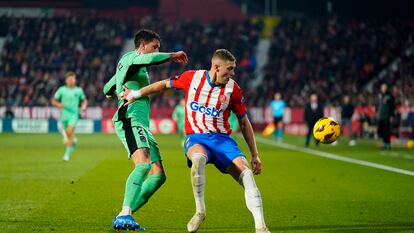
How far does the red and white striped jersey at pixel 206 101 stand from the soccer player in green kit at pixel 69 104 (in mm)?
13091

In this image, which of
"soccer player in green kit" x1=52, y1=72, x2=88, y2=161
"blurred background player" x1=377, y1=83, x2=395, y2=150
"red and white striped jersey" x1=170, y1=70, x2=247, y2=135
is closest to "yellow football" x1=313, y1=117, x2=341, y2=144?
"red and white striped jersey" x1=170, y1=70, x2=247, y2=135

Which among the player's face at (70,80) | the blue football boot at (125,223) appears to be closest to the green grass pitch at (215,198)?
the blue football boot at (125,223)

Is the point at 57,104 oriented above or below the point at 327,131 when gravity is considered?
below

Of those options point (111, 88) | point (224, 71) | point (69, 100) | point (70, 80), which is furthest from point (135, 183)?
point (70, 80)

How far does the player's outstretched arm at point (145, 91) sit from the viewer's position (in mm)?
8695

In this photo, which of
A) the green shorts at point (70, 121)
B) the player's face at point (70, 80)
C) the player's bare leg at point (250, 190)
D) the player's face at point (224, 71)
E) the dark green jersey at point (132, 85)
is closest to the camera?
the player's bare leg at point (250, 190)

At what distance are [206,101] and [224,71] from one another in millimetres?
396

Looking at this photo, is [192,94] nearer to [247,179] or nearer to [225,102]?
[225,102]

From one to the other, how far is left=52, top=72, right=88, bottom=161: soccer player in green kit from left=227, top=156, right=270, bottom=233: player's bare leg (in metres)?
13.5

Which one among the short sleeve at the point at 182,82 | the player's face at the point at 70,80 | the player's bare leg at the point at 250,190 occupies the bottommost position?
the player's bare leg at the point at 250,190

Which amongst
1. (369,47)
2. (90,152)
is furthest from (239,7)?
(90,152)

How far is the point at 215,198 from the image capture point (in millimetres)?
12789

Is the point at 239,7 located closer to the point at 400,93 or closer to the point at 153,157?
the point at 400,93

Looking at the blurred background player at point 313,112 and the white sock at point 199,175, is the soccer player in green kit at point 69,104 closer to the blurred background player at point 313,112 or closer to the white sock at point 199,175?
the blurred background player at point 313,112
